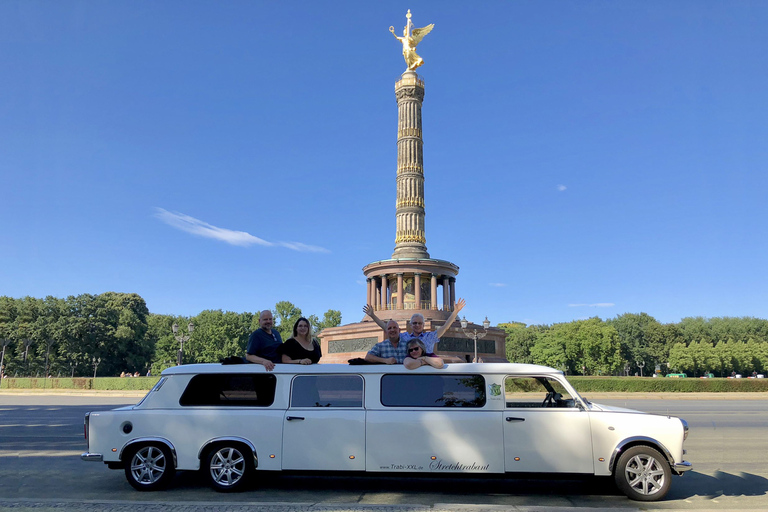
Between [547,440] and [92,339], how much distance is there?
71433 mm

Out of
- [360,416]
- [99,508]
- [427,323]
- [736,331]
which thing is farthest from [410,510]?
[736,331]

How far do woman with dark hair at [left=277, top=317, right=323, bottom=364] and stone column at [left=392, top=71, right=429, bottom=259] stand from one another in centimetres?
4187

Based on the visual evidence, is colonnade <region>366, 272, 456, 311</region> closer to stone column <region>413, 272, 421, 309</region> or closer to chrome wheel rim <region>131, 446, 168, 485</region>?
stone column <region>413, 272, 421, 309</region>

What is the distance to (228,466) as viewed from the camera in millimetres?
7266

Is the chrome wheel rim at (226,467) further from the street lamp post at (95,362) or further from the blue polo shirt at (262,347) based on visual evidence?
the street lamp post at (95,362)

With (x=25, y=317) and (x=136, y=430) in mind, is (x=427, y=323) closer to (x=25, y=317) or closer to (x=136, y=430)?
(x=136, y=430)

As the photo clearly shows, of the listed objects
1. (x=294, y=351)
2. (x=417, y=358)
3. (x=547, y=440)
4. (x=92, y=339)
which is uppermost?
(x=92, y=339)

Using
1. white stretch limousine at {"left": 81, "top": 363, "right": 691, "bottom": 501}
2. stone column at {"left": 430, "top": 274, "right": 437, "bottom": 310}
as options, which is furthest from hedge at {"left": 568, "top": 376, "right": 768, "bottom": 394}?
white stretch limousine at {"left": 81, "top": 363, "right": 691, "bottom": 501}

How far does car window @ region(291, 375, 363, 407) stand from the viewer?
7.25m

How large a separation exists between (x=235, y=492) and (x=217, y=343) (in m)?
68.6

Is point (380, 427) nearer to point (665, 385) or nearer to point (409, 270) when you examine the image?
point (665, 385)

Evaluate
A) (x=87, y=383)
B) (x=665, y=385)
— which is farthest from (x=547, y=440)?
(x=87, y=383)

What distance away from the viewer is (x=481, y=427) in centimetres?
692

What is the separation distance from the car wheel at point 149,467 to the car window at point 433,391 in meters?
3.07
